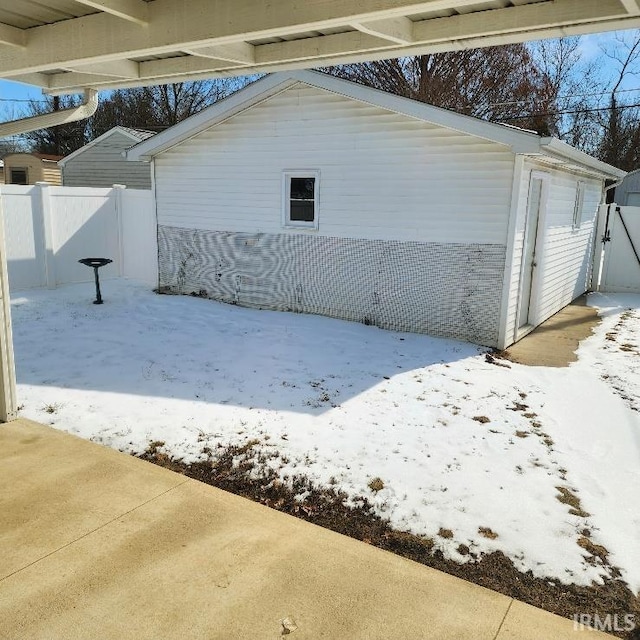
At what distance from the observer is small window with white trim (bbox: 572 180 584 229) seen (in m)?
11.1

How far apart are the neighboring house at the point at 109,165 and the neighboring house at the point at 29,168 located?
13.0 feet

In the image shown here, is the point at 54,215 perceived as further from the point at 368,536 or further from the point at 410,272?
the point at 368,536

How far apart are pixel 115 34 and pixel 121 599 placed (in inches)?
133

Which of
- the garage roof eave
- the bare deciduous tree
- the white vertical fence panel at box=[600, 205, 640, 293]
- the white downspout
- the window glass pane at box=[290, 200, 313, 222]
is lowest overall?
the white vertical fence panel at box=[600, 205, 640, 293]

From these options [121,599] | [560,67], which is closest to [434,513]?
[121,599]

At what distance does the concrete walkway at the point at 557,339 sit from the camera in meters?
7.56

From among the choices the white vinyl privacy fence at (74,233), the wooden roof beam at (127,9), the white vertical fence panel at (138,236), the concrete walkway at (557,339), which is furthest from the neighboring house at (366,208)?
the wooden roof beam at (127,9)

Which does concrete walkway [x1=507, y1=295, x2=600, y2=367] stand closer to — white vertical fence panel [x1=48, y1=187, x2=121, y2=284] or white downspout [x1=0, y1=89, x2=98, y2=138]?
white downspout [x1=0, y1=89, x2=98, y2=138]

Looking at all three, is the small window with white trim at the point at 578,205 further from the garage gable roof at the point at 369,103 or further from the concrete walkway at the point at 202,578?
the concrete walkway at the point at 202,578

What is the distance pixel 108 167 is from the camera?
18.1 meters

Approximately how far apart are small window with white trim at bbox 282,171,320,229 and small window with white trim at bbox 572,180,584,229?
217 inches

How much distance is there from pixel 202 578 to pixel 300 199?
291 inches

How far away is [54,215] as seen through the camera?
1123cm

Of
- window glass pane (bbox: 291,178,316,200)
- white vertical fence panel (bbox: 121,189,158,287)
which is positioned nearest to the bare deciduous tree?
white vertical fence panel (bbox: 121,189,158,287)
